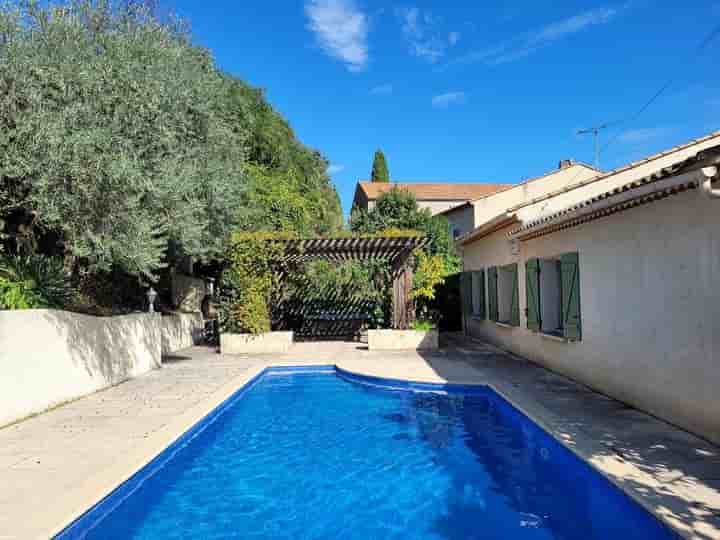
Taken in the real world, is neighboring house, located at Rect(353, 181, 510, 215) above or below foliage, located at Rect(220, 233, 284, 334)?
above

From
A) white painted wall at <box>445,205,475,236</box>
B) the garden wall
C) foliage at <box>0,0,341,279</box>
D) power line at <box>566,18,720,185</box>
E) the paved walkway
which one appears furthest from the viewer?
white painted wall at <box>445,205,475,236</box>

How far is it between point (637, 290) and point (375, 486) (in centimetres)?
422

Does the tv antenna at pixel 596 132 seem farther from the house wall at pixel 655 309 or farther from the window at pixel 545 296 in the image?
the house wall at pixel 655 309

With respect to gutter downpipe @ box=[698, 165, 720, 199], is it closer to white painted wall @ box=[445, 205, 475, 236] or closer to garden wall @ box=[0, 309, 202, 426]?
garden wall @ box=[0, 309, 202, 426]

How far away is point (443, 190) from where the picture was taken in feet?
152

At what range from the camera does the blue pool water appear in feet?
15.1

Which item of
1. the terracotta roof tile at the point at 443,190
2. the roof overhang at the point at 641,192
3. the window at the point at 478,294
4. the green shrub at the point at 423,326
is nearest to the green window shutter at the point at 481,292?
the window at the point at 478,294

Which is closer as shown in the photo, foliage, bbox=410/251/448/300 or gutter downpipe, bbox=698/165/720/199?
gutter downpipe, bbox=698/165/720/199

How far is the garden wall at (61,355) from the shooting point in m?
7.11

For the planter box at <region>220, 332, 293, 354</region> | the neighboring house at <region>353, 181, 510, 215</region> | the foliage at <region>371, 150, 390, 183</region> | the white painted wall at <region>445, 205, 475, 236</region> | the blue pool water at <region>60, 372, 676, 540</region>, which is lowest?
the blue pool water at <region>60, 372, 676, 540</region>

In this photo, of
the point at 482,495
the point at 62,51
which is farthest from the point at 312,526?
the point at 62,51

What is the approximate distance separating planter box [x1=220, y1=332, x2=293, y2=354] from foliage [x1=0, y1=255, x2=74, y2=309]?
16.8 ft

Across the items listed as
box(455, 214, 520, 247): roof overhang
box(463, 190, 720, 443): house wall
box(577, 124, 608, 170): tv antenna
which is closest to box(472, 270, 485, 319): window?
box(455, 214, 520, 247): roof overhang

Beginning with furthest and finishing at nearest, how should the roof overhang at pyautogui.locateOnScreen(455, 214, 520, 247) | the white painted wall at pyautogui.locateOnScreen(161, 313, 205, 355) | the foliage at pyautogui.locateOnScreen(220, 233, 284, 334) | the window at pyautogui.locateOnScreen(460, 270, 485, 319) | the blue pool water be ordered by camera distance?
the window at pyautogui.locateOnScreen(460, 270, 485, 319) → the white painted wall at pyautogui.locateOnScreen(161, 313, 205, 355) → the foliage at pyautogui.locateOnScreen(220, 233, 284, 334) → the roof overhang at pyautogui.locateOnScreen(455, 214, 520, 247) → the blue pool water
